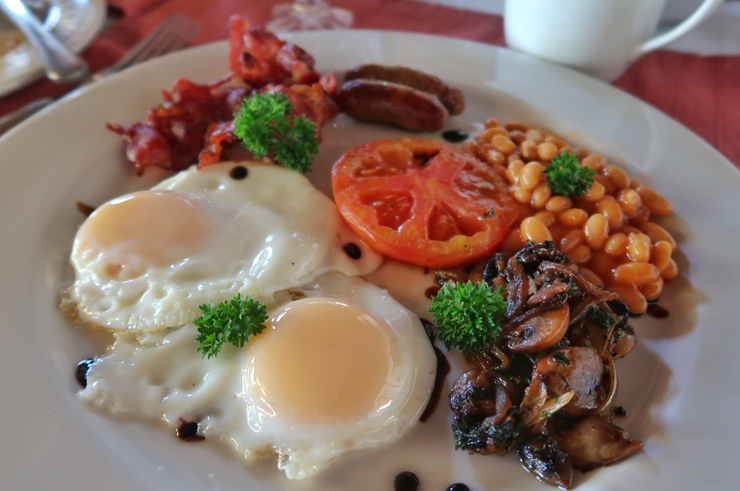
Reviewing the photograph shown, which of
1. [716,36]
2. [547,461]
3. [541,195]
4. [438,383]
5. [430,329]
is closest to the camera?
[547,461]

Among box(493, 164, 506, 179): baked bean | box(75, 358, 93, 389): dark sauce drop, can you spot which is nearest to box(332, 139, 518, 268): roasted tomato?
box(493, 164, 506, 179): baked bean

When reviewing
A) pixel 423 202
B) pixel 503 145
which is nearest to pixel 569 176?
pixel 503 145

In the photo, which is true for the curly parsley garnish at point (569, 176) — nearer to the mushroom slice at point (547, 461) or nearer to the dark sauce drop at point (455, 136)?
the dark sauce drop at point (455, 136)

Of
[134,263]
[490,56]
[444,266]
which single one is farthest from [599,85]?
[134,263]

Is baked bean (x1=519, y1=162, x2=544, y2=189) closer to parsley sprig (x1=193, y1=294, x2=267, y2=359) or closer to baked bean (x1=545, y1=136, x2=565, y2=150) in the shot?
baked bean (x1=545, y1=136, x2=565, y2=150)

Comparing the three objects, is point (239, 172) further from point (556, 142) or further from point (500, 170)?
point (556, 142)

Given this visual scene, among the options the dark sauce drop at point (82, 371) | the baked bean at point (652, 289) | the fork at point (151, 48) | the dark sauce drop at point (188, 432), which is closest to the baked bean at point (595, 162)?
the baked bean at point (652, 289)
